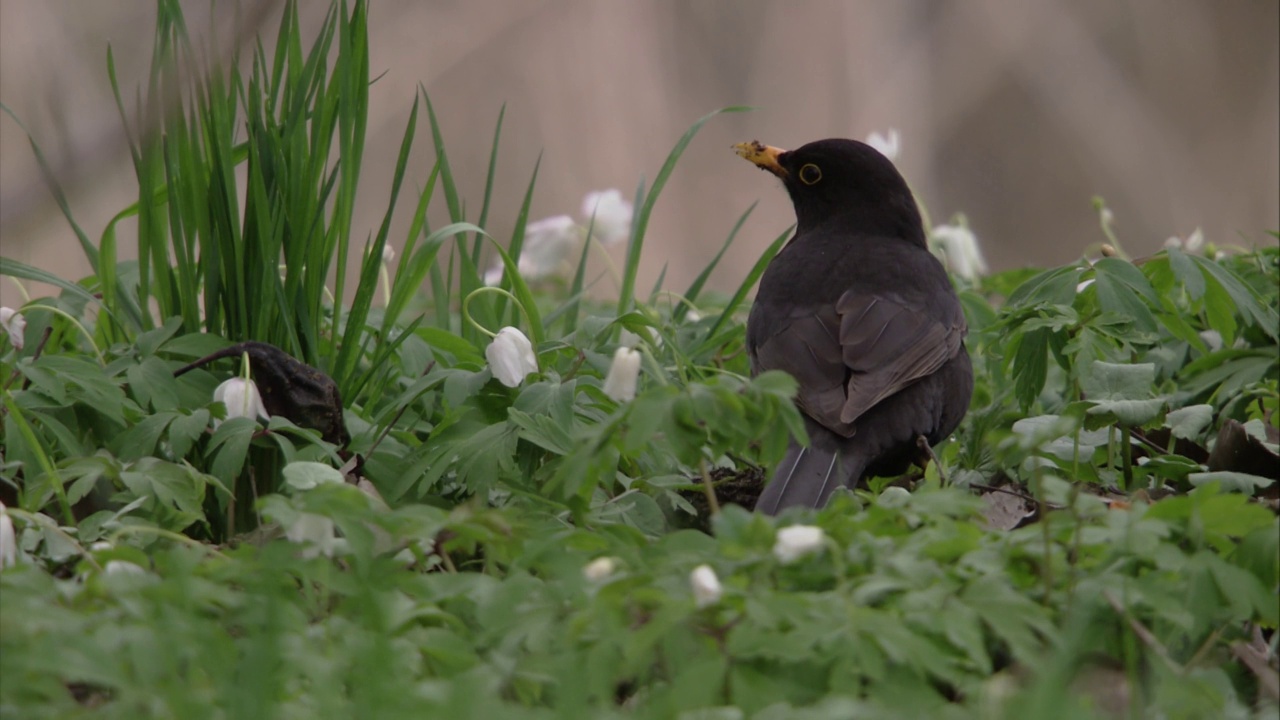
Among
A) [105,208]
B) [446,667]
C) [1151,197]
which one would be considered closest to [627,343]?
[446,667]

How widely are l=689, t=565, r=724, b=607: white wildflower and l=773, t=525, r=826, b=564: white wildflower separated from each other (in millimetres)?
117

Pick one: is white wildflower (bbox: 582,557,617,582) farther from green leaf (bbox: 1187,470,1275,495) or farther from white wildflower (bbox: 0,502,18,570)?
green leaf (bbox: 1187,470,1275,495)

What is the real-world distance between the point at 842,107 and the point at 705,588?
687cm

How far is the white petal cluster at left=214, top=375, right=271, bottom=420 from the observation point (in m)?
2.59

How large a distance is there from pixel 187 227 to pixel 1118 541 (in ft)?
6.69

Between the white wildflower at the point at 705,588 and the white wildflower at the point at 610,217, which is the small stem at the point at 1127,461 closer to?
the white wildflower at the point at 705,588

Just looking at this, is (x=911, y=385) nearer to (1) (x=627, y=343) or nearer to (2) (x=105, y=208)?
(1) (x=627, y=343)

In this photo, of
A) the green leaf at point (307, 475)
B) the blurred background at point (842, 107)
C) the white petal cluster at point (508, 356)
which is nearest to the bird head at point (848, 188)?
the white petal cluster at point (508, 356)

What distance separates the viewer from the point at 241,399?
8.57 ft

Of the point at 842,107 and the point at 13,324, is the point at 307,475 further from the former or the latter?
the point at 842,107

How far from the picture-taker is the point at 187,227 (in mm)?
2904

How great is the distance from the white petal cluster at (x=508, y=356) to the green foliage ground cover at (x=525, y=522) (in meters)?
0.05

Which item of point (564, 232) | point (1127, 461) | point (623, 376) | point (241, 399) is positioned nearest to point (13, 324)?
point (241, 399)

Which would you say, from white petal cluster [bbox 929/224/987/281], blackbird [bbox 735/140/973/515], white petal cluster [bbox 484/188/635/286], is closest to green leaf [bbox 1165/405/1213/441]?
blackbird [bbox 735/140/973/515]
